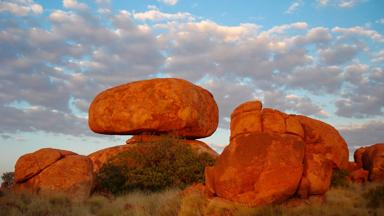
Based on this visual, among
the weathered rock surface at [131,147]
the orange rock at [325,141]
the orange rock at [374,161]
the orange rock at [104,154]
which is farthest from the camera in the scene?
the orange rock at [374,161]

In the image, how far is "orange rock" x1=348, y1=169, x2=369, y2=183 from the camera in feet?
95.0

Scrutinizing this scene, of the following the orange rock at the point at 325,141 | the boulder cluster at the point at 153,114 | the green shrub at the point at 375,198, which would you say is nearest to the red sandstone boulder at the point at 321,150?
the orange rock at the point at 325,141

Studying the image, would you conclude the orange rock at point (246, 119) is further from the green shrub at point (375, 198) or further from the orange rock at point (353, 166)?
the orange rock at point (353, 166)

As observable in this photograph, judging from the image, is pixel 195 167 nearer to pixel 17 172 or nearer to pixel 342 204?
pixel 17 172

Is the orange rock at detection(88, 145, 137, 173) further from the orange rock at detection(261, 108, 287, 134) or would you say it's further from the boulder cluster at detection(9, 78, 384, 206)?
the orange rock at detection(261, 108, 287, 134)

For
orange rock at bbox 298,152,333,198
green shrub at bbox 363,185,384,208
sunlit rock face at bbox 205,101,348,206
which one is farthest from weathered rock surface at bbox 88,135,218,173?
orange rock at bbox 298,152,333,198

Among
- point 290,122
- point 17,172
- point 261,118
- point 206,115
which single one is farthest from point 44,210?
point 206,115

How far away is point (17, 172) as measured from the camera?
65.8 feet

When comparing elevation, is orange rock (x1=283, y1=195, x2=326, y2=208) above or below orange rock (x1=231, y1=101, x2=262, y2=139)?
below

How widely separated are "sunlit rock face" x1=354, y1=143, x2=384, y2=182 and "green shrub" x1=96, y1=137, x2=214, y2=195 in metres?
11.2

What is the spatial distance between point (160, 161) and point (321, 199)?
12.0 metres

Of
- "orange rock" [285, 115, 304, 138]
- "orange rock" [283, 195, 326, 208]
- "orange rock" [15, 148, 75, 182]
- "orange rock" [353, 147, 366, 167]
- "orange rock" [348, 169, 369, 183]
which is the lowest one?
"orange rock" [348, 169, 369, 183]

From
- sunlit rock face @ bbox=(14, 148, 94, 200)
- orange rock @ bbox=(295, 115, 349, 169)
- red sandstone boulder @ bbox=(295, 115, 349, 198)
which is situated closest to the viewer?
→ red sandstone boulder @ bbox=(295, 115, 349, 198)

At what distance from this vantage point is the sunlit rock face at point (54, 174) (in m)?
19.1
